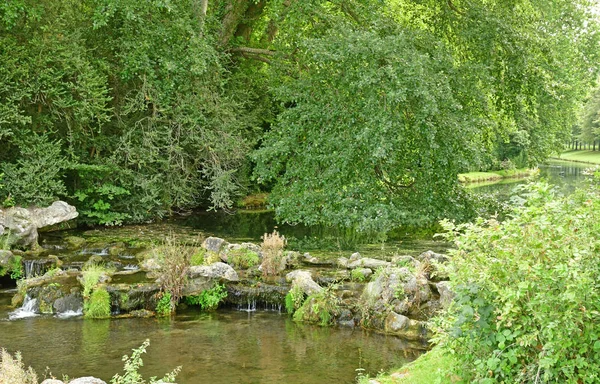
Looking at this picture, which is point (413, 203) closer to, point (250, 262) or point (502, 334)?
point (250, 262)

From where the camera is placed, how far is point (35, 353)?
30.5ft

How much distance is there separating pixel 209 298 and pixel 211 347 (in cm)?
247

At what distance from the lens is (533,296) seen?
190 inches

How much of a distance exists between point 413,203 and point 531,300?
10.9m

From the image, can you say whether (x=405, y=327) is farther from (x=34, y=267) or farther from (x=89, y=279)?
(x=34, y=267)

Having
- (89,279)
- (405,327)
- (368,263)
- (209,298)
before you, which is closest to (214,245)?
(209,298)

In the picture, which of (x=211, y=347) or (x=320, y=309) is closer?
(x=211, y=347)

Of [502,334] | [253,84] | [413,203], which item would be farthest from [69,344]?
[253,84]

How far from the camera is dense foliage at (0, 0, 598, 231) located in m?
14.6

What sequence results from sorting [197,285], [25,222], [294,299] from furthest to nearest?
[25,222] → [197,285] → [294,299]

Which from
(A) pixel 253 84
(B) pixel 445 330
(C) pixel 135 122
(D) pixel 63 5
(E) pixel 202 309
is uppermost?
(D) pixel 63 5

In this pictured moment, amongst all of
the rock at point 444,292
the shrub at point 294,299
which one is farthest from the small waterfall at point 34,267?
the rock at point 444,292

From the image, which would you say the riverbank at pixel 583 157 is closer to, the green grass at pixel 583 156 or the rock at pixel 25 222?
the green grass at pixel 583 156

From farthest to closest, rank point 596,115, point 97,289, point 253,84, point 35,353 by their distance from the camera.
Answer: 1. point 596,115
2. point 253,84
3. point 97,289
4. point 35,353
